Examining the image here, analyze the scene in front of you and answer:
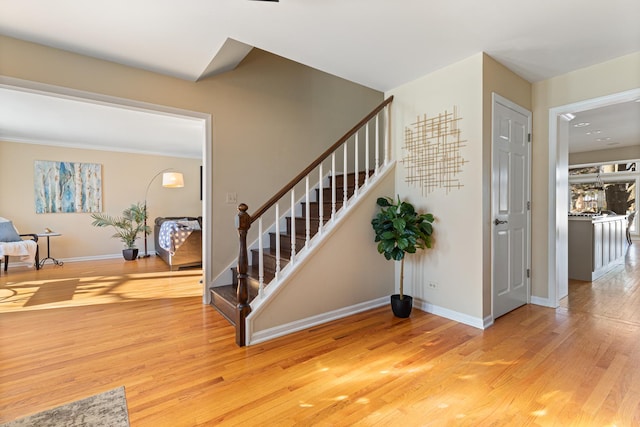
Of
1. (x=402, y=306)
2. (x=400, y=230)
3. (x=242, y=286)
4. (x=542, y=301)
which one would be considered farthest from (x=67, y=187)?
(x=542, y=301)

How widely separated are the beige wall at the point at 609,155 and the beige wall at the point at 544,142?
19.4 ft

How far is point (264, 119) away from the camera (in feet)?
12.7

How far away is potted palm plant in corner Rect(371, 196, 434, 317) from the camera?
286 cm

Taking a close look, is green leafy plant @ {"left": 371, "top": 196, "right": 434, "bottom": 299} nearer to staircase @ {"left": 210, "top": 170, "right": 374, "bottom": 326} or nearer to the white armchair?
staircase @ {"left": 210, "top": 170, "right": 374, "bottom": 326}

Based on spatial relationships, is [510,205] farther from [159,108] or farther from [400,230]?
[159,108]

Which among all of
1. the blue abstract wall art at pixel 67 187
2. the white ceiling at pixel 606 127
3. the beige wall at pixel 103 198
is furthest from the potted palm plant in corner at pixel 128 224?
the white ceiling at pixel 606 127

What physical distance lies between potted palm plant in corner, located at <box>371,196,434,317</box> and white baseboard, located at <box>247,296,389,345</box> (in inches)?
12.9

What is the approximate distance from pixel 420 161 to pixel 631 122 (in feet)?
15.1

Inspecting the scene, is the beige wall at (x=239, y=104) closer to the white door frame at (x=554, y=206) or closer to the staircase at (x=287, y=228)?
the staircase at (x=287, y=228)

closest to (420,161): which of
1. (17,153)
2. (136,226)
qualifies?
(136,226)

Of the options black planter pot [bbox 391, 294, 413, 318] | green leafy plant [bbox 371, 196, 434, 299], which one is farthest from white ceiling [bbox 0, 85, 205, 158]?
black planter pot [bbox 391, 294, 413, 318]

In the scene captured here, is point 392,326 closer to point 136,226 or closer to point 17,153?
point 136,226

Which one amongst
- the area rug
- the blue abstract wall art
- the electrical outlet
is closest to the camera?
the area rug

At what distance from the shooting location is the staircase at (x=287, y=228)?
8.02 ft
